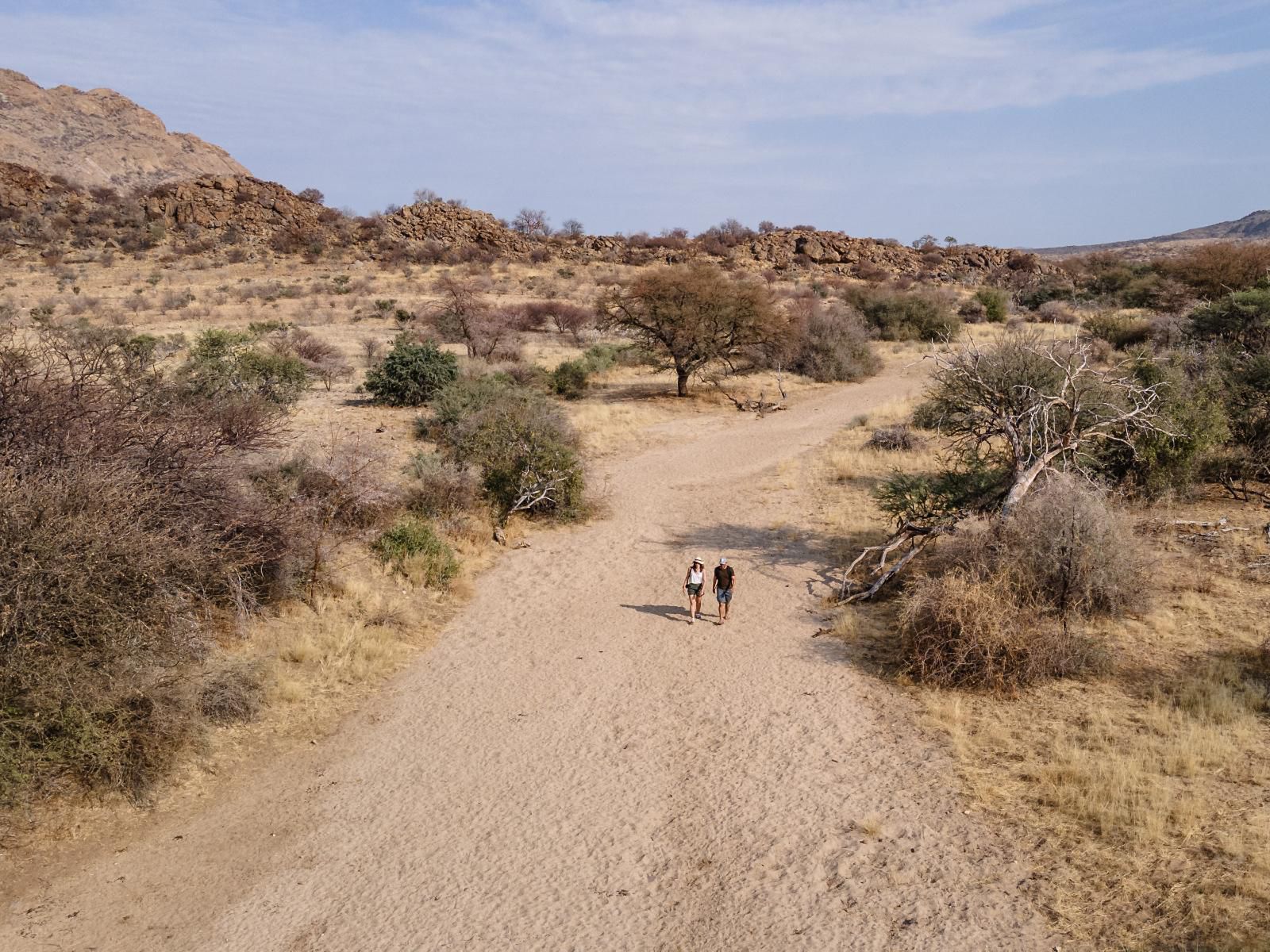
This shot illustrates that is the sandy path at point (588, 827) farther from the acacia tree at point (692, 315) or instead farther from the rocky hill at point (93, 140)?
the rocky hill at point (93, 140)

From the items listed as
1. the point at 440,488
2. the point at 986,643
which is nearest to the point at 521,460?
the point at 440,488

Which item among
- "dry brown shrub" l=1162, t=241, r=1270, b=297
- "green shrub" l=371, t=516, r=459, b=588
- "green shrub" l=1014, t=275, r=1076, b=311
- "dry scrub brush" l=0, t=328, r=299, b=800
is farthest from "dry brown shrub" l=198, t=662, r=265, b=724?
"green shrub" l=1014, t=275, r=1076, b=311

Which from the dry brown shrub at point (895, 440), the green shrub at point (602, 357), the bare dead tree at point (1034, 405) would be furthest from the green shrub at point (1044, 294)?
the bare dead tree at point (1034, 405)

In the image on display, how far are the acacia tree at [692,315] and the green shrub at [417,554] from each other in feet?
49.0

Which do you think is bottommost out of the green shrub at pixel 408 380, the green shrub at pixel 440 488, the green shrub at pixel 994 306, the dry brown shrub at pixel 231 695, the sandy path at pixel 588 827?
the sandy path at pixel 588 827

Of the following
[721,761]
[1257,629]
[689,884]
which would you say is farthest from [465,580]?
[1257,629]

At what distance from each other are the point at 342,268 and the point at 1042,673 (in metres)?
50.5

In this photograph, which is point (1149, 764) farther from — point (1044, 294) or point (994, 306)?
point (1044, 294)

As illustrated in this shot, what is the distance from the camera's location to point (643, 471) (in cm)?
1872

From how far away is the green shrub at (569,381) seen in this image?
83.4ft

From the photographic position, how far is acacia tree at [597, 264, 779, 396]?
25609 mm

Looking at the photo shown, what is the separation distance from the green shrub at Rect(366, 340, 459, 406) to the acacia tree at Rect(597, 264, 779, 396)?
23.1 ft

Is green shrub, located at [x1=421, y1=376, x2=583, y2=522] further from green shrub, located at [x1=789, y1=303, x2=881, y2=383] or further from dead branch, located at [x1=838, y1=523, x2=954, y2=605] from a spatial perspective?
green shrub, located at [x1=789, y1=303, x2=881, y2=383]

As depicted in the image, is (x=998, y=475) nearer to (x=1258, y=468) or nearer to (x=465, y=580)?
(x=1258, y=468)
